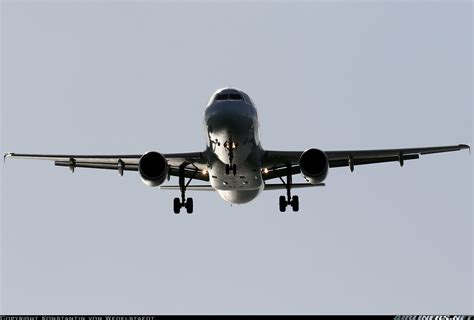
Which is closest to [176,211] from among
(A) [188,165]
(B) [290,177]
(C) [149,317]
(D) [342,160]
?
(A) [188,165]

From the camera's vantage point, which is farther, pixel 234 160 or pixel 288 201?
pixel 288 201

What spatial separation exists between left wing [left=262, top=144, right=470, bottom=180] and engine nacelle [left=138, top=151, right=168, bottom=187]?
428 cm

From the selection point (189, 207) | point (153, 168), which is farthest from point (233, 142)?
point (189, 207)

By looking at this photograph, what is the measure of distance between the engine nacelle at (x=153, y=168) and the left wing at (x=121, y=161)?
2.06m

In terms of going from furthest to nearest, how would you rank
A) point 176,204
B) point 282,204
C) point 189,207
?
point 282,204
point 189,207
point 176,204

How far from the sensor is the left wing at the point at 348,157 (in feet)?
113

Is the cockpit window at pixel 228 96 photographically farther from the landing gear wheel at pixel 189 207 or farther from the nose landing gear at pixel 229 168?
the landing gear wheel at pixel 189 207

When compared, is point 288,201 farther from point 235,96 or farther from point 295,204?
point 235,96

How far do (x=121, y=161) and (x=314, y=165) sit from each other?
320 inches

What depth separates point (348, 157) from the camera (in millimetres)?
36188

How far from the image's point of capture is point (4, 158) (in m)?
35.6

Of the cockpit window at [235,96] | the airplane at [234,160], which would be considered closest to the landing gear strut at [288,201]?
the airplane at [234,160]

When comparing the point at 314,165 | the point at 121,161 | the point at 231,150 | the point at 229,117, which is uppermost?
the point at 121,161

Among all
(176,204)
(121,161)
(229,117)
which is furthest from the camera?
(176,204)
